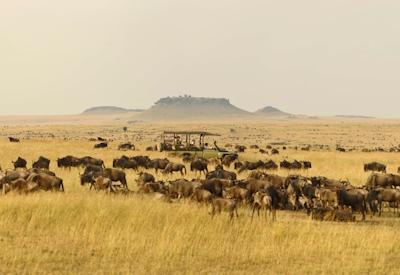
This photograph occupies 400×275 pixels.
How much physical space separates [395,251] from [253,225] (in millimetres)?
3554

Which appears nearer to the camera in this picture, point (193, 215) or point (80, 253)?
point (80, 253)

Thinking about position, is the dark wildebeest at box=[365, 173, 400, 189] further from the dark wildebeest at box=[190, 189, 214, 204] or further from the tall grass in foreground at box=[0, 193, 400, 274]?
the dark wildebeest at box=[190, 189, 214, 204]

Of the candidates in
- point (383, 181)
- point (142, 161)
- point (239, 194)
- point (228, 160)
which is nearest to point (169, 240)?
point (239, 194)

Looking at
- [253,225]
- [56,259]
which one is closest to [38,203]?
[56,259]

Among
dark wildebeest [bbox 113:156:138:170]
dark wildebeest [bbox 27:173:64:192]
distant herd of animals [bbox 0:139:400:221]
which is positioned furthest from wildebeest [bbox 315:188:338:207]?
dark wildebeest [bbox 113:156:138:170]

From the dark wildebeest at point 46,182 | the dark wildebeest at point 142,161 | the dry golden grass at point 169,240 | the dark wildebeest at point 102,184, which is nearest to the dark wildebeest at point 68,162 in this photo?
the dark wildebeest at point 142,161

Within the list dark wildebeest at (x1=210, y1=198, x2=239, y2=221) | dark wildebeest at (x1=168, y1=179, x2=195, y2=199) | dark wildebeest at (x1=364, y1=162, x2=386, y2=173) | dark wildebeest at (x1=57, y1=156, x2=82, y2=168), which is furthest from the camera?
dark wildebeest at (x1=364, y1=162, x2=386, y2=173)

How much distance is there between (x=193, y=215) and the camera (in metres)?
14.9

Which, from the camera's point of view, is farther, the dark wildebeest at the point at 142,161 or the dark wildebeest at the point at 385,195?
the dark wildebeest at the point at 142,161

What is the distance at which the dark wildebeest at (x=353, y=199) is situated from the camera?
60.2ft

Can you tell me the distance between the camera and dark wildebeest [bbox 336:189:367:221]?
60.2 ft

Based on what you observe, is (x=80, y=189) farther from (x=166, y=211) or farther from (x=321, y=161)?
(x=321, y=161)

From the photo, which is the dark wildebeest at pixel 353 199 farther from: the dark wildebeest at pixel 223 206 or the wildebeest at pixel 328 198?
the dark wildebeest at pixel 223 206

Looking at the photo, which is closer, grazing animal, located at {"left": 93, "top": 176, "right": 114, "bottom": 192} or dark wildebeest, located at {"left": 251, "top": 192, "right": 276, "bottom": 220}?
dark wildebeest, located at {"left": 251, "top": 192, "right": 276, "bottom": 220}
